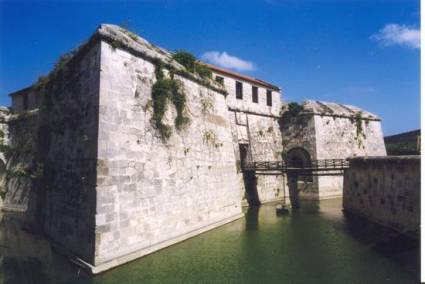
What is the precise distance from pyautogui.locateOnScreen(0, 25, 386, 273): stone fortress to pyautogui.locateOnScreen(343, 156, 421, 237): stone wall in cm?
625

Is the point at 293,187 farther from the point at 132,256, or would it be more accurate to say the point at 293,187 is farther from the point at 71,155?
the point at 71,155

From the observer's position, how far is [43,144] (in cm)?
1215

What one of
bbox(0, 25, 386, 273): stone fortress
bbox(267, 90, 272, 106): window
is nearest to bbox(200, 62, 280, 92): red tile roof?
bbox(267, 90, 272, 106): window

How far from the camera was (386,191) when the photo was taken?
1199 cm

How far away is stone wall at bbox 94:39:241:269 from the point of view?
838 cm

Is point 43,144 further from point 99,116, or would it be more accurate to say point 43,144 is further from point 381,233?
point 381,233

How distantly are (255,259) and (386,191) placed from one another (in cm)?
705

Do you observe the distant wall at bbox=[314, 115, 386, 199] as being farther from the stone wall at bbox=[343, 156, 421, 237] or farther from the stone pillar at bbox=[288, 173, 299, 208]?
the stone wall at bbox=[343, 156, 421, 237]

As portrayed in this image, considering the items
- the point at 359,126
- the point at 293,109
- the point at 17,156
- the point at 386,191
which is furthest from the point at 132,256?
the point at 359,126

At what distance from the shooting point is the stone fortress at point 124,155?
8461 mm

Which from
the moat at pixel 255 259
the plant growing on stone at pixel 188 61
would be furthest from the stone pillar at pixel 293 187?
the plant growing on stone at pixel 188 61

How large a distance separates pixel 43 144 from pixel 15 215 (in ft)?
21.7

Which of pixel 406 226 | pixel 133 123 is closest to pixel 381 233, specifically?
pixel 406 226

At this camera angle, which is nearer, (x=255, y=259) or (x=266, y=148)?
(x=255, y=259)
